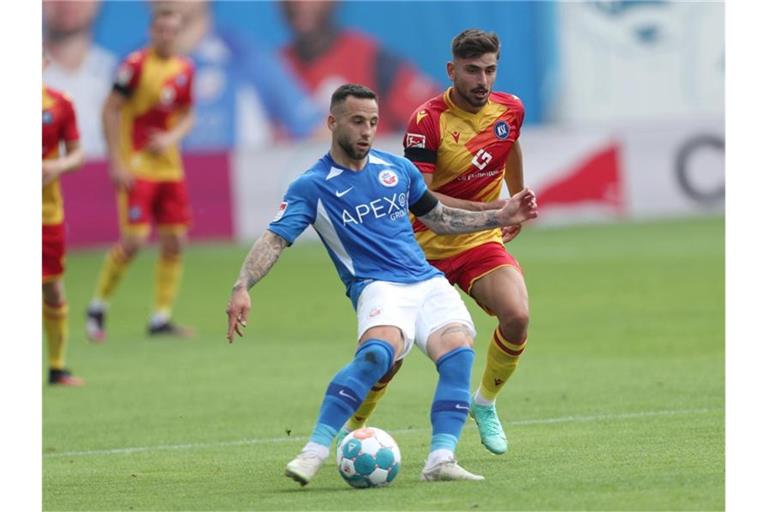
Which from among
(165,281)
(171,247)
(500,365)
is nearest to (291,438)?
(500,365)

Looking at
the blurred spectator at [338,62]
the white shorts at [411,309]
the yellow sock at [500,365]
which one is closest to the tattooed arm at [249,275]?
the white shorts at [411,309]

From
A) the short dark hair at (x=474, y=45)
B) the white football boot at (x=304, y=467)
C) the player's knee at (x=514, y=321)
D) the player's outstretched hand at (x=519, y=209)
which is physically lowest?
the white football boot at (x=304, y=467)

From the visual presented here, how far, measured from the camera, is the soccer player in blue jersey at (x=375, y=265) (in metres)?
7.68

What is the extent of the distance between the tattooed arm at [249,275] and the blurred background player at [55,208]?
15.6ft

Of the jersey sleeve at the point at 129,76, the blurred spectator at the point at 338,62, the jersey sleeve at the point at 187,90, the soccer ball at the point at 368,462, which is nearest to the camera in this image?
the soccer ball at the point at 368,462

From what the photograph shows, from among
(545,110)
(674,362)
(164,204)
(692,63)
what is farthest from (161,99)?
(692,63)

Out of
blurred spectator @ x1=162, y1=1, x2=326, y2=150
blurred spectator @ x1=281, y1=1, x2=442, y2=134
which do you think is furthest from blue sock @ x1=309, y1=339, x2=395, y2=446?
blurred spectator @ x1=281, y1=1, x2=442, y2=134

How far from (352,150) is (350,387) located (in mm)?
1185

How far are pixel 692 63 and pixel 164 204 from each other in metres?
14.7

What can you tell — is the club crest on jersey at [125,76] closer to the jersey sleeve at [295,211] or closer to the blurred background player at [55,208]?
the blurred background player at [55,208]

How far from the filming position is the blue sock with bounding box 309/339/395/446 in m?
7.64

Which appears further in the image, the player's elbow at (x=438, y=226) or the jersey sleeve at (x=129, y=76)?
the jersey sleeve at (x=129, y=76)

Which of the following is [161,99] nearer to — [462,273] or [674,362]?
[674,362]

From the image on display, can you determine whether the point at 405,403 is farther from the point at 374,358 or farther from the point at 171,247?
the point at 171,247
